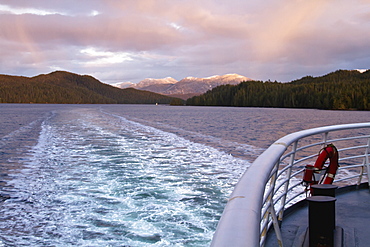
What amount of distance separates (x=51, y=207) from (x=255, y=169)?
7.55 meters

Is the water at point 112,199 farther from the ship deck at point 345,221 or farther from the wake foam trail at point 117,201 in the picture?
the ship deck at point 345,221

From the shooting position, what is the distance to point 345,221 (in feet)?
17.0

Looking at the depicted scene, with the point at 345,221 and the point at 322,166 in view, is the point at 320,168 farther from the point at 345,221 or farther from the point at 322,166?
the point at 345,221

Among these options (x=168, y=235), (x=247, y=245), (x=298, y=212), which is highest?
(x=247, y=245)

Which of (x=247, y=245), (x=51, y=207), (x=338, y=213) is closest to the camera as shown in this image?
(x=247, y=245)

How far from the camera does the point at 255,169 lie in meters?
2.25

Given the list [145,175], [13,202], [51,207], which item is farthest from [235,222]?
[145,175]

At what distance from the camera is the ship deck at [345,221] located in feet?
14.6

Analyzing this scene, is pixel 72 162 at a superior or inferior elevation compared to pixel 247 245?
inferior

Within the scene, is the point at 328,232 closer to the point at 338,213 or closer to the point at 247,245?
the point at 338,213

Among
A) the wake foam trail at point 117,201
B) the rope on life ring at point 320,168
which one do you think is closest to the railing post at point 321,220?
the rope on life ring at point 320,168

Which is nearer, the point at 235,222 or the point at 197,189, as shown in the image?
the point at 235,222

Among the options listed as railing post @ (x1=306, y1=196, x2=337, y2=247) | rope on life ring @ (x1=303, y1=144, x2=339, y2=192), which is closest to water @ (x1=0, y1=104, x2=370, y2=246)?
rope on life ring @ (x1=303, y1=144, x2=339, y2=192)

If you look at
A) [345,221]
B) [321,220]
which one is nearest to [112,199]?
[345,221]
